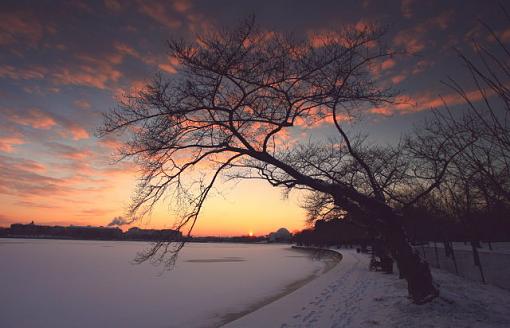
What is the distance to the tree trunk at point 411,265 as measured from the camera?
11234 millimetres

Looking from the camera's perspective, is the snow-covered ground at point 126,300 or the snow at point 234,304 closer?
the snow at point 234,304

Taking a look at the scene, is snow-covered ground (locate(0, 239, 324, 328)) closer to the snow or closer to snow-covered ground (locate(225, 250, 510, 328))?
the snow

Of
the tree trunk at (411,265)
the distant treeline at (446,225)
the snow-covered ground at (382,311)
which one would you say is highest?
the distant treeline at (446,225)

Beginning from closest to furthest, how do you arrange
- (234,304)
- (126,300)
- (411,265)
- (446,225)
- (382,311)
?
(411,265), (382,311), (234,304), (126,300), (446,225)

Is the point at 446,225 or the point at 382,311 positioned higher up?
the point at 446,225

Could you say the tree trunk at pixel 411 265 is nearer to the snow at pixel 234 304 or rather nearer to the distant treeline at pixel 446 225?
the snow at pixel 234 304

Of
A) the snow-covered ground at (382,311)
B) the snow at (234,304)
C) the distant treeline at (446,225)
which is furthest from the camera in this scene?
the distant treeline at (446,225)

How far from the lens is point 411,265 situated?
11320mm

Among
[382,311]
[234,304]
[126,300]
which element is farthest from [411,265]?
Answer: [126,300]

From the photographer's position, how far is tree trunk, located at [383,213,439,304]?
36.9 feet

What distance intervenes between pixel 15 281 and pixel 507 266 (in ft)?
112

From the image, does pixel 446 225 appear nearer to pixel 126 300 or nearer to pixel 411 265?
pixel 411 265

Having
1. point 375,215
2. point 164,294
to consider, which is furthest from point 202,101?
point 164,294

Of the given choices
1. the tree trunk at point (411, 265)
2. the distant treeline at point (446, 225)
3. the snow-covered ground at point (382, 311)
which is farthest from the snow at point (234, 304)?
the distant treeline at point (446, 225)
